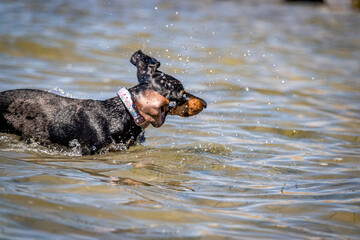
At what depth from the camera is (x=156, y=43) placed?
14281 mm

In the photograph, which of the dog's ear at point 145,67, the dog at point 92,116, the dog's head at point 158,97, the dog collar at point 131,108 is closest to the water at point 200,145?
the dog at point 92,116

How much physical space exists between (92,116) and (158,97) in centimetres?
80

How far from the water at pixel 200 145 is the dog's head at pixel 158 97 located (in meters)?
0.59

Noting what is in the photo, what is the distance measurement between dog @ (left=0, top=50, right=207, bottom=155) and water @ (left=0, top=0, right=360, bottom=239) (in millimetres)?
181

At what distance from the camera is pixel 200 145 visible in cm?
674

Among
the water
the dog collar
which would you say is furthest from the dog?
the water

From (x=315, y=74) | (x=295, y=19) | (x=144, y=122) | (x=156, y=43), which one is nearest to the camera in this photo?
(x=144, y=122)

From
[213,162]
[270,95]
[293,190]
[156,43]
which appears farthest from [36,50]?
[293,190]

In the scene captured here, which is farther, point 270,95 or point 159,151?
point 270,95

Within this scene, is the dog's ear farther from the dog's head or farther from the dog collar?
the dog collar

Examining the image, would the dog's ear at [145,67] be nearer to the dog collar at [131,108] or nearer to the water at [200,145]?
the dog collar at [131,108]

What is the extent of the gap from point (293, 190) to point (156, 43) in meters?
9.69

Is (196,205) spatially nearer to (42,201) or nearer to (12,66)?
(42,201)

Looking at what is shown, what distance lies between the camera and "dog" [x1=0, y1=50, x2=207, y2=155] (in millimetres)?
5578
